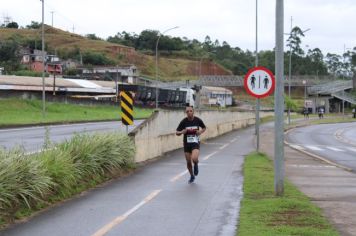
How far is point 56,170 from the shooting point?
432 inches

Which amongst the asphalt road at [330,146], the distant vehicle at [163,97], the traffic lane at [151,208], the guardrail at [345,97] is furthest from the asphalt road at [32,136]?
the guardrail at [345,97]

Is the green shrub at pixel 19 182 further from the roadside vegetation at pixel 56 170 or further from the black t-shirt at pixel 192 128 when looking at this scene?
the black t-shirt at pixel 192 128

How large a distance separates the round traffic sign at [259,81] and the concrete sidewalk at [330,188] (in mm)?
2443

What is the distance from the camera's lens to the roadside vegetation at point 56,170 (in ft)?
30.4

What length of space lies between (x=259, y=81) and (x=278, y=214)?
856cm

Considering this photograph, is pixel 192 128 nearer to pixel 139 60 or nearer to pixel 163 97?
pixel 163 97

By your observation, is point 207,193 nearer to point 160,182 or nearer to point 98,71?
point 160,182

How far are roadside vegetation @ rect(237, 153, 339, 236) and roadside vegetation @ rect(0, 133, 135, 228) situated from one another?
3310 mm

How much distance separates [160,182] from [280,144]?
4129mm

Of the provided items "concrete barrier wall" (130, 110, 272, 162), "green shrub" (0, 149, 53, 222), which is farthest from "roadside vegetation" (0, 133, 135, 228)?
"concrete barrier wall" (130, 110, 272, 162)

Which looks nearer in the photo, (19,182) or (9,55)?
(19,182)

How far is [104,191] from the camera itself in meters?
12.2

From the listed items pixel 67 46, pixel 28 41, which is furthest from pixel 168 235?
pixel 67 46

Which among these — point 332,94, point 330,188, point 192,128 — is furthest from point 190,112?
point 332,94
